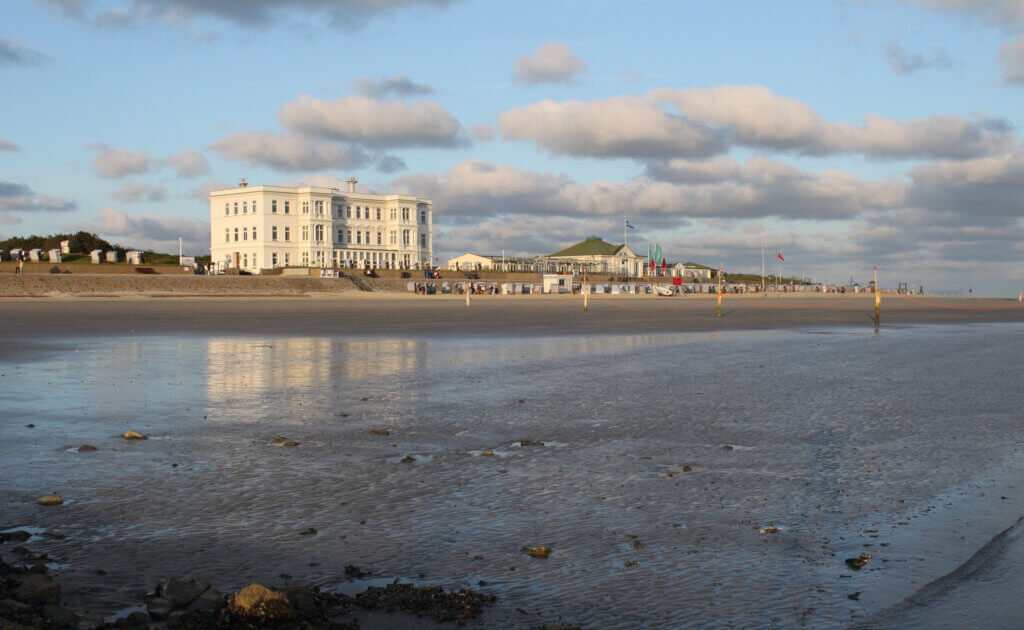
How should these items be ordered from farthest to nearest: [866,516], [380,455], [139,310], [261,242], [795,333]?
[261,242] → [139,310] → [795,333] → [380,455] → [866,516]

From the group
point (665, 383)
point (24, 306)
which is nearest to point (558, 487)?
point (665, 383)

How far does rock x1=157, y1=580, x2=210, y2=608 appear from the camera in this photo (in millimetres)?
4824

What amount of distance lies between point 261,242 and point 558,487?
107 meters

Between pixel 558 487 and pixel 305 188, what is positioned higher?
pixel 305 188

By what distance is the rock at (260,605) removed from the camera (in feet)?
14.9

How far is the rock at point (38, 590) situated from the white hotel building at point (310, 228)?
10454 cm

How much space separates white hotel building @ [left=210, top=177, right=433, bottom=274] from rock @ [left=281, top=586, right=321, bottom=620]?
104945mm

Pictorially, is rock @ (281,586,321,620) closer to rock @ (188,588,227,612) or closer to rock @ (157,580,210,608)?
rock @ (188,588,227,612)

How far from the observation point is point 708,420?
11617mm

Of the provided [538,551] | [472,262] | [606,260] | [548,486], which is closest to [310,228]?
[472,262]

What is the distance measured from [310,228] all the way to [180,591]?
109816mm

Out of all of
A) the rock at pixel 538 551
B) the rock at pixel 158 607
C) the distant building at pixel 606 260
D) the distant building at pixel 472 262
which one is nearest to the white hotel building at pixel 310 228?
the distant building at pixel 472 262

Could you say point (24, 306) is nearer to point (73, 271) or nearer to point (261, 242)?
point (73, 271)

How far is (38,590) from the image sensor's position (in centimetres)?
479
